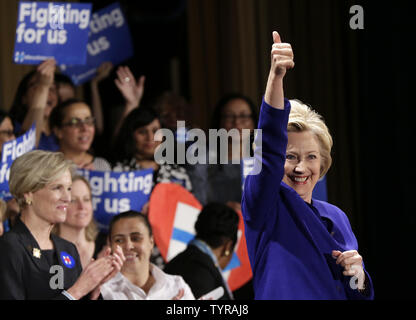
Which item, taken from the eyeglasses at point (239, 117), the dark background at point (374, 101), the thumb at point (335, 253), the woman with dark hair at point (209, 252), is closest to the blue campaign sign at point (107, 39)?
the eyeglasses at point (239, 117)

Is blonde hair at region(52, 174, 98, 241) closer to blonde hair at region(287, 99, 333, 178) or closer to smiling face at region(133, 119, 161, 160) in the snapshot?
smiling face at region(133, 119, 161, 160)

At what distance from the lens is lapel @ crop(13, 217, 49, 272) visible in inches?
113

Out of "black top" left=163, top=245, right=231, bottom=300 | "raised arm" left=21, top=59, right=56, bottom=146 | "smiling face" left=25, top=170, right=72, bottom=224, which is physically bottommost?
"black top" left=163, top=245, right=231, bottom=300

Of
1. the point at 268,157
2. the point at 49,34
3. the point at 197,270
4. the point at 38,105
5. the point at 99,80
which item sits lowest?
the point at 197,270

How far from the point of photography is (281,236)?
209cm

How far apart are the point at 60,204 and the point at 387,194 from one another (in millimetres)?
2366

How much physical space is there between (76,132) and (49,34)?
0.50 meters

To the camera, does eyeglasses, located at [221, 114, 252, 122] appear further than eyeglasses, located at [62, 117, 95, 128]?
Yes

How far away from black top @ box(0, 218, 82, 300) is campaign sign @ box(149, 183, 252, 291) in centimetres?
96

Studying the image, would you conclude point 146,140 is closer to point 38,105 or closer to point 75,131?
point 75,131

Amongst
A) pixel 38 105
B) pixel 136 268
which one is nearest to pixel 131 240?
pixel 136 268

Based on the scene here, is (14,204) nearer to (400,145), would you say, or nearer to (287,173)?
(287,173)

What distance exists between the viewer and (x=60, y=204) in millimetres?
2957

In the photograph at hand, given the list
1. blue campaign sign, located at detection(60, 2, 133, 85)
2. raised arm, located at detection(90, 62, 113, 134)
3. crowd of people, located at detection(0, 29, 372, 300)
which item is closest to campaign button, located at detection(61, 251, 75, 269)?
crowd of people, located at detection(0, 29, 372, 300)
